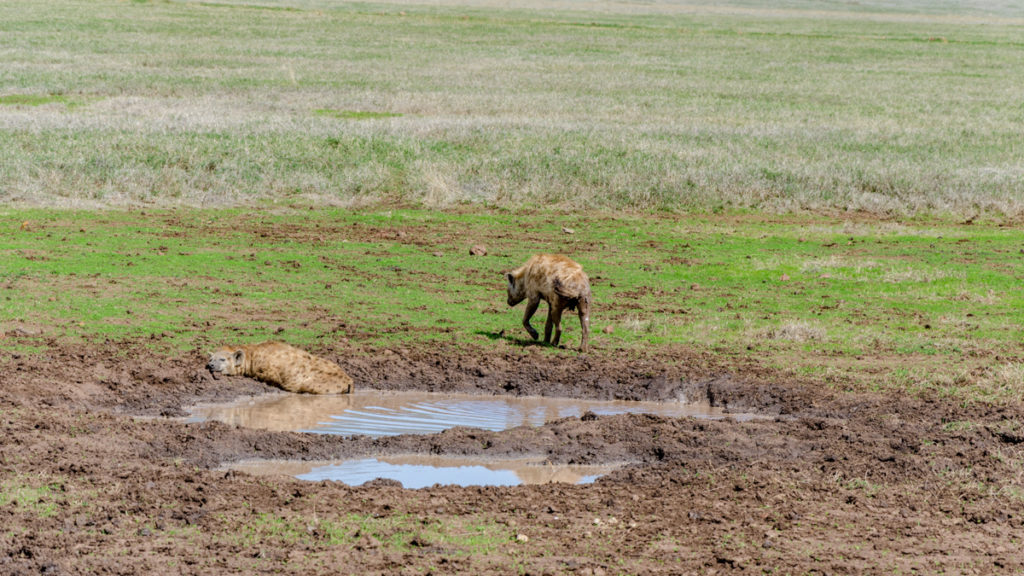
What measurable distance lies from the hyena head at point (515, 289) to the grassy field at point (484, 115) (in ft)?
37.1

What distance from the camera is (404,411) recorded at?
12.9m

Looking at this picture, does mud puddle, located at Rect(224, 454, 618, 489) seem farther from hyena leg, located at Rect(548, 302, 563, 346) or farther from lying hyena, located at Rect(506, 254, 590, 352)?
hyena leg, located at Rect(548, 302, 563, 346)

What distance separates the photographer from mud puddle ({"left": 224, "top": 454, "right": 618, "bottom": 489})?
1059 centimetres

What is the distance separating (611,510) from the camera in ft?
30.7

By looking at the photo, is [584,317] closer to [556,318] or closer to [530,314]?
[556,318]

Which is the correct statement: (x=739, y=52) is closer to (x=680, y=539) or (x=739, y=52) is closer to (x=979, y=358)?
(x=979, y=358)

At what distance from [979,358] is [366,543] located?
410 inches

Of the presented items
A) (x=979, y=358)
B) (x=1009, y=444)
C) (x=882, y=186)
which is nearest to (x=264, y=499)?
(x=1009, y=444)

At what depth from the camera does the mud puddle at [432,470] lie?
10.6 m

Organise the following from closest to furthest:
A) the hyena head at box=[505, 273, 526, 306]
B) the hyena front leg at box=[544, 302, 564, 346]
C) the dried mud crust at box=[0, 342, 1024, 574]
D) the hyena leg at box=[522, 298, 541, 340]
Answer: the dried mud crust at box=[0, 342, 1024, 574]
the hyena front leg at box=[544, 302, 564, 346]
the hyena leg at box=[522, 298, 541, 340]
the hyena head at box=[505, 273, 526, 306]

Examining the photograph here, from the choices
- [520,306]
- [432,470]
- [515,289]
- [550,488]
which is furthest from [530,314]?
[550,488]

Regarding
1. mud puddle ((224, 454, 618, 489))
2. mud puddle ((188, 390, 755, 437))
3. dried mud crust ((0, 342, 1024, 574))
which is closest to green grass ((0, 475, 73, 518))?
dried mud crust ((0, 342, 1024, 574))

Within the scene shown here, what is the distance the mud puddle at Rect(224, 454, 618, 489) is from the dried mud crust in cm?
16

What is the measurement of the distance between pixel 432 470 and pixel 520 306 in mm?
7894
